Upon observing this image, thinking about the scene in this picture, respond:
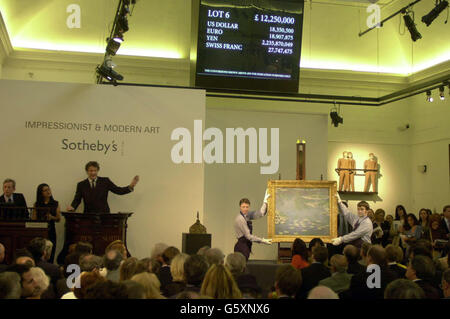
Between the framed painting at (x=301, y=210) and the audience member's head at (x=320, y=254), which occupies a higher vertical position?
the framed painting at (x=301, y=210)

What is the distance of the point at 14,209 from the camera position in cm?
775

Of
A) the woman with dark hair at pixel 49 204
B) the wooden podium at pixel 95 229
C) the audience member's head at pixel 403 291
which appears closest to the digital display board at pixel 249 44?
the wooden podium at pixel 95 229

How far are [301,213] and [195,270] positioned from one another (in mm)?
4997

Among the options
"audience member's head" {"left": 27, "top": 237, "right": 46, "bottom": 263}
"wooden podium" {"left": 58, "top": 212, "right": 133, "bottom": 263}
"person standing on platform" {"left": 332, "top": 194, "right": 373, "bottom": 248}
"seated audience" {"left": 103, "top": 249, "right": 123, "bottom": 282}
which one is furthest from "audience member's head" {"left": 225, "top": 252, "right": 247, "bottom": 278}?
"person standing on platform" {"left": 332, "top": 194, "right": 373, "bottom": 248}

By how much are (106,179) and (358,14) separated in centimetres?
837

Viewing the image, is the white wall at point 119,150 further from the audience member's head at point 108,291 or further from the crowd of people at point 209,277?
the audience member's head at point 108,291

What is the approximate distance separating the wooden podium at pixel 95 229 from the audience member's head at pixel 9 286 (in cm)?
466

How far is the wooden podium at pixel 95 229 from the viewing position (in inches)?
322

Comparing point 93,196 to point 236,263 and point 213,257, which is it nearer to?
point 213,257

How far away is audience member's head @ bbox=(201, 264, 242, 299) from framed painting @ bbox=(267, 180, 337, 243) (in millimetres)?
5535

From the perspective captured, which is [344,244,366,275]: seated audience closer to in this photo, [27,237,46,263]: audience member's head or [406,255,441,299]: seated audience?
[406,255,441,299]: seated audience

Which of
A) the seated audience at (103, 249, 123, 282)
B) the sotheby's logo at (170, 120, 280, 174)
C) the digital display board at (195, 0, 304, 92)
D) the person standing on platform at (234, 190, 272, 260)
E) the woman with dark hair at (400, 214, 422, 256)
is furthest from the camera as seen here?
the sotheby's logo at (170, 120, 280, 174)

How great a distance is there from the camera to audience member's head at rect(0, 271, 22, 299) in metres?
3.47

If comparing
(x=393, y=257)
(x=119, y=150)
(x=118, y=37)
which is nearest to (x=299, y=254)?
(x=393, y=257)
